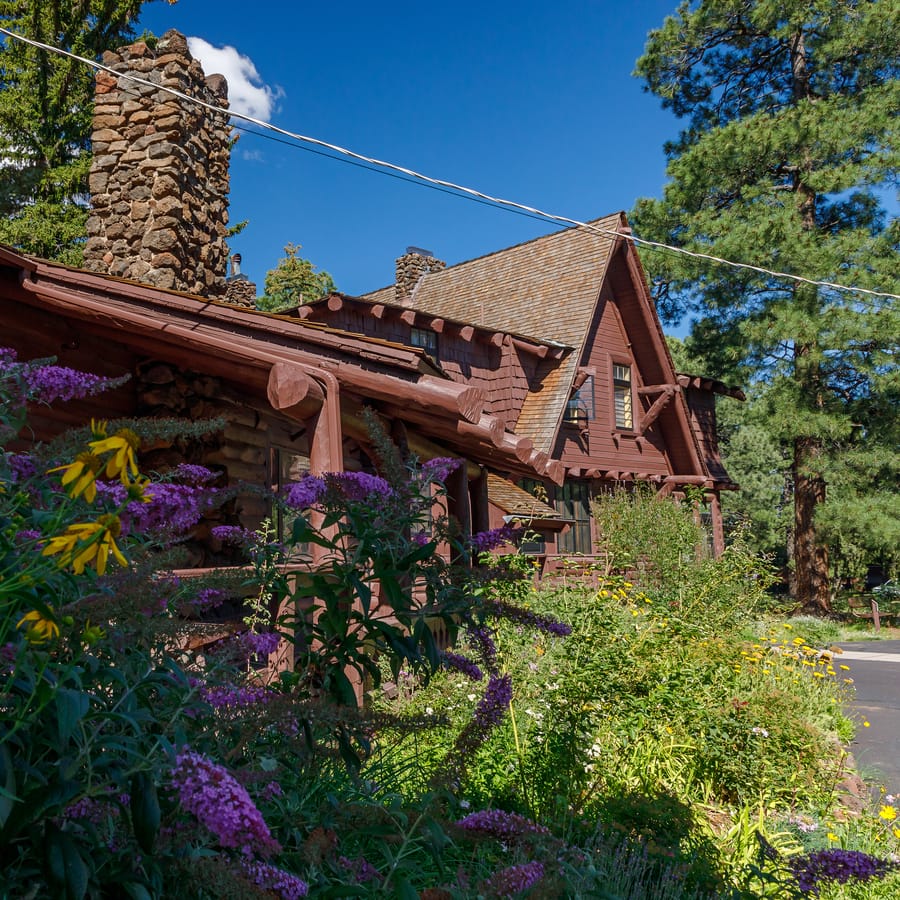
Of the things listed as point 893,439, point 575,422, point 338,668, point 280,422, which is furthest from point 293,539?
point 893,439

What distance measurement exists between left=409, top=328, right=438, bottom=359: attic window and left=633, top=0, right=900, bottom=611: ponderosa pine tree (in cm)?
796

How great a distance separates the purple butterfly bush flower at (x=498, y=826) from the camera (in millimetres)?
2189

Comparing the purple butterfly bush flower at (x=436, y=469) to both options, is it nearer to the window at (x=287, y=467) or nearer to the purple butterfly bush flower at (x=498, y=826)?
the purple butterfly bush flower at (x=498, y=826)

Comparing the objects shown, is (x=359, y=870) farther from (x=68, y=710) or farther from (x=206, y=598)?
(x=68, y=710)

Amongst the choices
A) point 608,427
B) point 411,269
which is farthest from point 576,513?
point 411,269

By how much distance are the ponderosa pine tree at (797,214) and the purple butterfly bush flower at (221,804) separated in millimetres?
19851

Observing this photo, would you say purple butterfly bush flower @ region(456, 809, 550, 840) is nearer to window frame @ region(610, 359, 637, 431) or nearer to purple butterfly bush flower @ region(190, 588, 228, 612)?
purple butterfly bush flower @ region(190, 588, 228, 612)

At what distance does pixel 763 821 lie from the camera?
4.82 metres

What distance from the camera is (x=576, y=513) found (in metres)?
18.8

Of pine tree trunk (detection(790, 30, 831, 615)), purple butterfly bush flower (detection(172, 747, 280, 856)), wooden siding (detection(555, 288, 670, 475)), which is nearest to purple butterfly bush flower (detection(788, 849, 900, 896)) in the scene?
purple butterfly bush flower (detection(172, 747, 280, 856))

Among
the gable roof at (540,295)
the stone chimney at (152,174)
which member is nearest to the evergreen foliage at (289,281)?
the gable roof at (540,295)

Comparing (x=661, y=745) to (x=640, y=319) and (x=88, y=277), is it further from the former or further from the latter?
(x=640, y=319)

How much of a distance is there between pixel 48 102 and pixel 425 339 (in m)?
11.1

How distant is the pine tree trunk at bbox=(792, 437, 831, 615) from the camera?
68.5 ft
